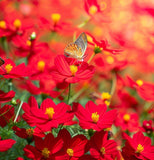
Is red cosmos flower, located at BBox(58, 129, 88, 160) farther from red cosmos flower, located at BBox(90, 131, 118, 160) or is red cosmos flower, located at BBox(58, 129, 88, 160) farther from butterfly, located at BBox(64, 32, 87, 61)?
butterfly, located at BBox(64, 32, 87, 61)

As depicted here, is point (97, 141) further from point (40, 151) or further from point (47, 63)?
point (47, 63)

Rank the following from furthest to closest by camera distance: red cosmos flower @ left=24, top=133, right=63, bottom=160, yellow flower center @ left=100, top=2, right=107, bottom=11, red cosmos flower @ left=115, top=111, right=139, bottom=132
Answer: yellow flower center @ left=100, top=2, right=107, bottom=11, red cosmos flower @ left=115, top=111, right=139, bottom=132, red cosmos flower @ left=24, top=133, right=63, bottom=160

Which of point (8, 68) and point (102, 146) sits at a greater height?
point (8, 68)

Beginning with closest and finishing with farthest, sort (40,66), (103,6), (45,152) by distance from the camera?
(45,152) < (40,66) < (103,6)

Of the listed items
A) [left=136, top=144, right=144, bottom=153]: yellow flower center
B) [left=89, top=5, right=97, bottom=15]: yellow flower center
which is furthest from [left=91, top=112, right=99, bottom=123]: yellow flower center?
[left=89, top=5, right=97, bottom=15]: yellow flower center

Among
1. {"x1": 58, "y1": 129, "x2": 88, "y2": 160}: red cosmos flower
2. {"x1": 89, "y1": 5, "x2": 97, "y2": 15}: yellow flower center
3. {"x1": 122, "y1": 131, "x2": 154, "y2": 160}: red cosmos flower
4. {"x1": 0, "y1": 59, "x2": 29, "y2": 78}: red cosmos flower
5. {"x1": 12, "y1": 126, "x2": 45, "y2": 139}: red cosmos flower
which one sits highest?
{"x1": 89, "y1": 5, "x2": 97, "y2": 15}: yellow flower center

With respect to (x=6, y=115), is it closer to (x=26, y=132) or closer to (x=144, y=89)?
(x=26, y=132)

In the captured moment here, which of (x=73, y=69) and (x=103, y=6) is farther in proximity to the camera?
(x=103, y=6)

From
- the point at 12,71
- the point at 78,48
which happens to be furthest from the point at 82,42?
the point at 12,71
